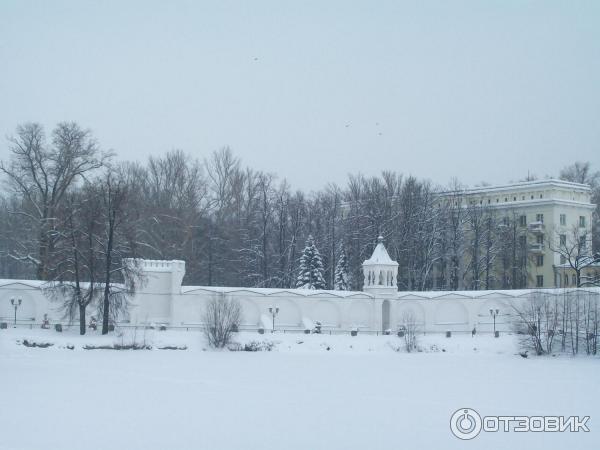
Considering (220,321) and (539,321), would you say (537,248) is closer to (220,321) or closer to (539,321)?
(539,321)

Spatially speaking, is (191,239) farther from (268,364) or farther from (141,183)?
(268,364)

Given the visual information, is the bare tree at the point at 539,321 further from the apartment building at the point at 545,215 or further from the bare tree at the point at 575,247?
the apartment building at the point at 545,215

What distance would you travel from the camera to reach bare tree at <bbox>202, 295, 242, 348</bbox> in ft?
126

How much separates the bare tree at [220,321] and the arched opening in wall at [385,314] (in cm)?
944

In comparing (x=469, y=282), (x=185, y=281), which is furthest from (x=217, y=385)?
(x=469, y=282)

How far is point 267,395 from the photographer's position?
23859mm

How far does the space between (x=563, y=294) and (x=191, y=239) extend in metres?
25.1

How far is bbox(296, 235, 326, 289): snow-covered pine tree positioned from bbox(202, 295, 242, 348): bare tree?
11.6 meters

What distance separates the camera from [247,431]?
1872cm

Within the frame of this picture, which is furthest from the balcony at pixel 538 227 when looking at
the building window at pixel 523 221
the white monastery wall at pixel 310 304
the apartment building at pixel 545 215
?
the white monastery wall at pixel 310 304

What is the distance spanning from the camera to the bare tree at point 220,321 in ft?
126

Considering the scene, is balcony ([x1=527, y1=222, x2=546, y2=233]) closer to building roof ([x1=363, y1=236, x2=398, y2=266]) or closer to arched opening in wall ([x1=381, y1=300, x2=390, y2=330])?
building roof ([x1=363, y1=236, x2=398, y2=266])

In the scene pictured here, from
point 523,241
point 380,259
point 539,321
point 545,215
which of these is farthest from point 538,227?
point 539,321

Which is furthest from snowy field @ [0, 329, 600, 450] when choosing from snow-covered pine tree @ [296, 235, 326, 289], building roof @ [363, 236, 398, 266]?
snow-covered pine tree @ [296, 235, 326, 289]
